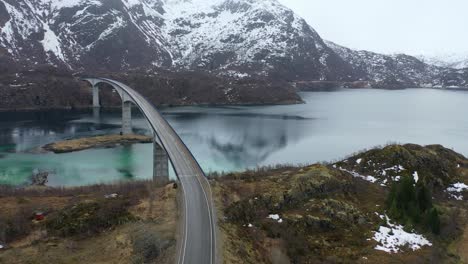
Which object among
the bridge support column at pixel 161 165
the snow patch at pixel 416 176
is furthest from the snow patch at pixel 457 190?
the bridge support column at pixel 161 165

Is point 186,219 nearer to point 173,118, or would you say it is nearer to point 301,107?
point 173,118

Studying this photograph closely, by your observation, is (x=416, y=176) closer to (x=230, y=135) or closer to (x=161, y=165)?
(x=161, y=165)

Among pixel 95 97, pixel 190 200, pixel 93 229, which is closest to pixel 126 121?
pixel 95 97

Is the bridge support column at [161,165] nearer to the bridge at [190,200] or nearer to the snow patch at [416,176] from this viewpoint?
the bridge at [190,200]

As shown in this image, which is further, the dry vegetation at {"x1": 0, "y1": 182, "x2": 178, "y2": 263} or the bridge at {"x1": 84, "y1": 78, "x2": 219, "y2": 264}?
the dry vegetation at {"x1": 0, "y1": 182, "x2": 178, "y2": 263}

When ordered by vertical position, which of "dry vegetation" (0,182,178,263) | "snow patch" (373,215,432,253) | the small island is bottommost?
the small island

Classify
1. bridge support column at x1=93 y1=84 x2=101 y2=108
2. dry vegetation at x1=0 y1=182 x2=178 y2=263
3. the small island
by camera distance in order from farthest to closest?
bridge support column at x1=93 y1=84 x2=101 y2=108 < the small island < dry vegetation at x1=0 y1=182 x2=178 y2=263

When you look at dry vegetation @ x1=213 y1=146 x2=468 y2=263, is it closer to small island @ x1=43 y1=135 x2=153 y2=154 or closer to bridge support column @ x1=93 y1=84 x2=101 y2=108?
small island @ x1=43 y1=135 x2=153 y2=154

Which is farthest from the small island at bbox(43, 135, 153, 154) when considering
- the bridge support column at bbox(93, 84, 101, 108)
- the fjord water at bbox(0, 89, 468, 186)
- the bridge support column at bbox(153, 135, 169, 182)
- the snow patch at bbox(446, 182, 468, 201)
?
the bridge support column at bbox(93, 84, 101, 108)
